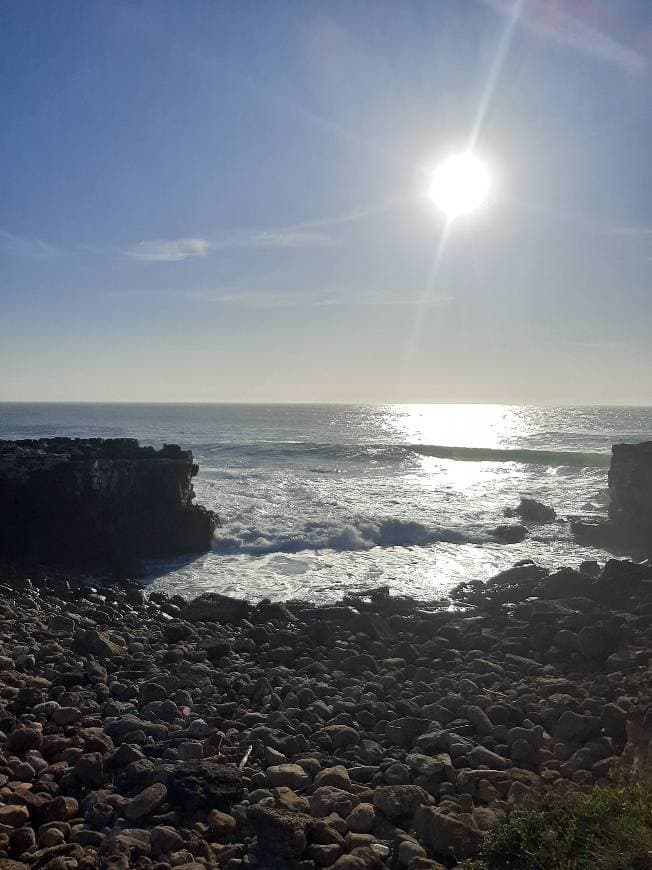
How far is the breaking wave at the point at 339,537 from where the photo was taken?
1797cm

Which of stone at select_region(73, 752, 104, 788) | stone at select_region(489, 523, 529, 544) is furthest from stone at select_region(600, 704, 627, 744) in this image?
stone at select_region(489, 523, 529, 544)

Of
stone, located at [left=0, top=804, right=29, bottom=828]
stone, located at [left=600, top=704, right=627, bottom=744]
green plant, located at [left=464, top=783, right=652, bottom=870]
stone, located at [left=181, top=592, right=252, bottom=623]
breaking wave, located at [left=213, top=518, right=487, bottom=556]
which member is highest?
green plant, located at [left=464, top=783, right=652, bottom=870]

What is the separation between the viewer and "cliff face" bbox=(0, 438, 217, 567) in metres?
15.2

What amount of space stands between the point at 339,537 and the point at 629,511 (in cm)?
902

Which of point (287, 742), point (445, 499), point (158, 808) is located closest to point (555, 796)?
point (287, 742)

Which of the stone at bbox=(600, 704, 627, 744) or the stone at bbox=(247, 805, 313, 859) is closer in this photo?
the stone at bbox=(247, 805, 313, 859)

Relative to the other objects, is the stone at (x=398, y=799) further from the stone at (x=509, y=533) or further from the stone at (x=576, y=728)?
the stone at (x=509, y=533)

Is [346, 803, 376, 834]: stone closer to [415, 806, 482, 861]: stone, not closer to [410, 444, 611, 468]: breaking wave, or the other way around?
[415, 806, 482, 861]: stone

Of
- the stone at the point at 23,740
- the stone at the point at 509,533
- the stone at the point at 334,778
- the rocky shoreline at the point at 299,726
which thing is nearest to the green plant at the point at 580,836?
the rocky shoreline at the point at 299,726

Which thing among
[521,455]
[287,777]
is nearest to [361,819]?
[287,777]

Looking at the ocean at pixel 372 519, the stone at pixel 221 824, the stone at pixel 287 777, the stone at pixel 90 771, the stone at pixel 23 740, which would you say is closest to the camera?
the stone at pixel 221 824

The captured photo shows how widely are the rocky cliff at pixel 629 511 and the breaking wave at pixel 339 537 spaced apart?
11.9 feet

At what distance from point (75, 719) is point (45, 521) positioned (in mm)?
9512

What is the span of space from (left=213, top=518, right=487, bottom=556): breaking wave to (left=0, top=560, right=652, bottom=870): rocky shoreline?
590cm
